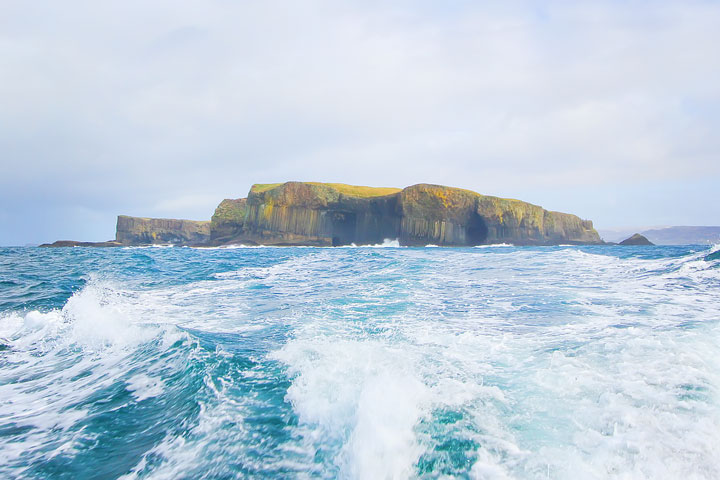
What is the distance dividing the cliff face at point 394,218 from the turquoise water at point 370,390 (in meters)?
56.1

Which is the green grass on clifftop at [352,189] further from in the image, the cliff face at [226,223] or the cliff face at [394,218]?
the cliff face at [226,223]

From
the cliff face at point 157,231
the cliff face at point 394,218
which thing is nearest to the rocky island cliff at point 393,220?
the cliff face at point 394,218

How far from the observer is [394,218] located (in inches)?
2682

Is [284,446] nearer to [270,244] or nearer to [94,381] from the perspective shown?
[94,381]

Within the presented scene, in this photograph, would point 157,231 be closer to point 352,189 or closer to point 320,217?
point 320,217

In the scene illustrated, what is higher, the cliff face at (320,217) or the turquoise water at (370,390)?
the cliff face at (320,217)

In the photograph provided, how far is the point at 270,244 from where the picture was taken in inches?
2712

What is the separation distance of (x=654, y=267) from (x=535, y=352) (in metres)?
12.9

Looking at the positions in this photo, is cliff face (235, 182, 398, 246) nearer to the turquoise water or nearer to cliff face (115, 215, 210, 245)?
cliff face (115, 215, 210, 245)

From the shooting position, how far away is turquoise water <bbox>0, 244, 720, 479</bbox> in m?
3.25

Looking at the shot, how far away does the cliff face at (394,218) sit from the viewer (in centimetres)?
6544

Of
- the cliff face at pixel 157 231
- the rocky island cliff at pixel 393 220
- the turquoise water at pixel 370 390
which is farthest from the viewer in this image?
the cliff face at pixel 157 231

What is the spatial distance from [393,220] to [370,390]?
212 feet

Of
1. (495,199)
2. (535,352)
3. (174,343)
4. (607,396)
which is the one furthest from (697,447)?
(495,199)
